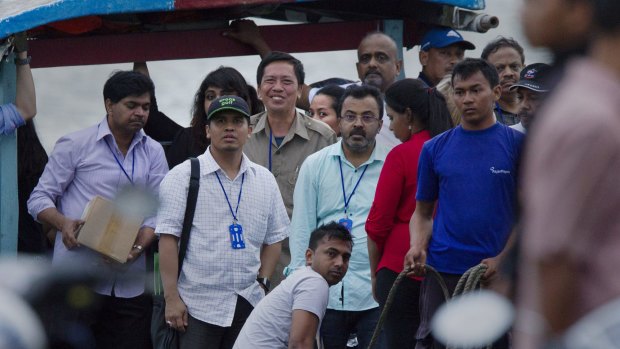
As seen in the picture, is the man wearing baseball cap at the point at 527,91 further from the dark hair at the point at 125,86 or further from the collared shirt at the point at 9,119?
the collared shirt at the point at 9,119

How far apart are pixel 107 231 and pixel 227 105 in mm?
936

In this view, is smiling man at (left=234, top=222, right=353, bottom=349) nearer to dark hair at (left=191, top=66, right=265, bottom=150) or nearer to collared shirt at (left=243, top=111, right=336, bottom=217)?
collared shirt at (left=243, top=111, right=336, bottom=217)

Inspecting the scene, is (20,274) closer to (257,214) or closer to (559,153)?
(559,153)

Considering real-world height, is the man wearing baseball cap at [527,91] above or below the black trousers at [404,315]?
above

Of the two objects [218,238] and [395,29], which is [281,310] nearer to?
[218,238]

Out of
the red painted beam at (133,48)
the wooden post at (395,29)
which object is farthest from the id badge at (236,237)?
the wooden post at (395,29)

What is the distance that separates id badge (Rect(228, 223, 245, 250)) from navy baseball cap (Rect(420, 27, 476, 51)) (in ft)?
7.52

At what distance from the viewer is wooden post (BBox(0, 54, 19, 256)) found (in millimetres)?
7816

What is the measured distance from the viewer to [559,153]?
6.97 ft

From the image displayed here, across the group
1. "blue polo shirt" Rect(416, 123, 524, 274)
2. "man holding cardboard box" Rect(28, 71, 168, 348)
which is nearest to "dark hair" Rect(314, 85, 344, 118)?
"man holding cardboard box" Rect(28, 71, 168, 348)

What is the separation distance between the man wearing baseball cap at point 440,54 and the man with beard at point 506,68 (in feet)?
1.23

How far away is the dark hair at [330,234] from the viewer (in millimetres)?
6598

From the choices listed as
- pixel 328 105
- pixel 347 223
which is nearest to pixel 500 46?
pixel 328 105

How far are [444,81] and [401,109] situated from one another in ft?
3.29
